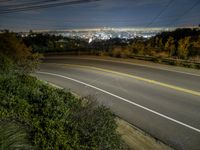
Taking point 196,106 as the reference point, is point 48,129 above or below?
above

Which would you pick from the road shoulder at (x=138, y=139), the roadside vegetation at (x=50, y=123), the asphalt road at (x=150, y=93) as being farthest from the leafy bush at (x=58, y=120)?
the asphalt road at (x=150, y=93)

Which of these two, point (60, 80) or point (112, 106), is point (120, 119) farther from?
point (60, 80)

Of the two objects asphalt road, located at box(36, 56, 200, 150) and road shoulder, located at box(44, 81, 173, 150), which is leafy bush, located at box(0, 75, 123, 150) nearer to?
road shoulder, located at box(44, 81, 173, 150)

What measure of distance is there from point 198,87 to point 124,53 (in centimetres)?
1683

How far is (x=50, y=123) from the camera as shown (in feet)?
23.6

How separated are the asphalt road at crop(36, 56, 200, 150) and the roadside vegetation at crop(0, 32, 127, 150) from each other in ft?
5.16

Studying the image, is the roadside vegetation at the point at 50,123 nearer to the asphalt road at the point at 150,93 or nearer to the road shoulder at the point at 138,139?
the road shoulder at the point at 138,139

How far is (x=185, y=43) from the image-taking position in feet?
103

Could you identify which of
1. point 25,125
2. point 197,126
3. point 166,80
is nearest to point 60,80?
point 166,80

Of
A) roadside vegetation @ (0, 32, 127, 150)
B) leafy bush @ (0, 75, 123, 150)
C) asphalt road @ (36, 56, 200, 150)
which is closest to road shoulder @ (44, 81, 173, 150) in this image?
asphalt road @ (36, 56, 200, 150)

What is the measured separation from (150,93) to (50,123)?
391 inches

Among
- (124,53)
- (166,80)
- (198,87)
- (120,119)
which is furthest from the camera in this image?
(124,53)

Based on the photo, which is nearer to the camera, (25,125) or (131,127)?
(25,125)

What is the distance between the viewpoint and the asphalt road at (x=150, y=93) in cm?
1120
